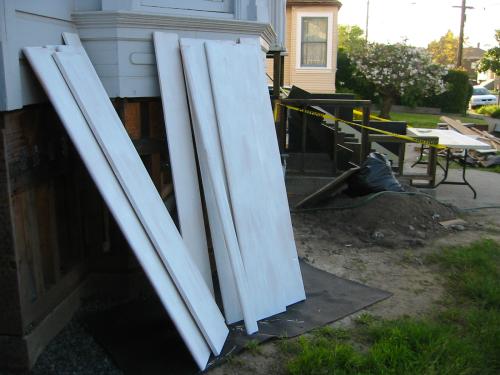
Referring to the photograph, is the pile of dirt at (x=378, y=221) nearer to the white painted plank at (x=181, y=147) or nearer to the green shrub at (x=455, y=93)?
the white painted plank at (x=181, y=147)

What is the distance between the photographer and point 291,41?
66.1 feet

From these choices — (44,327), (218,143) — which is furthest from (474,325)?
(44,327)

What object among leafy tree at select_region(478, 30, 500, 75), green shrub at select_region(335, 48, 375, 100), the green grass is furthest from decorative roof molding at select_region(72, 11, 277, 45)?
leafy tree at select_region(478, 30, 500, 75)

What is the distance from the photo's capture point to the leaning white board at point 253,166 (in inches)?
157

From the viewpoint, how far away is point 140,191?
11.2 ft

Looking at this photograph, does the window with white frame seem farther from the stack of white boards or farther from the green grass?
the green grass

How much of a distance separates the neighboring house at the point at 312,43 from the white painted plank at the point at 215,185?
16442 millimetres

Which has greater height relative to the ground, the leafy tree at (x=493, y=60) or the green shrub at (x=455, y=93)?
the leafy tree at (x=493, y=60)

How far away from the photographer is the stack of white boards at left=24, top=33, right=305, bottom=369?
10.6 feet

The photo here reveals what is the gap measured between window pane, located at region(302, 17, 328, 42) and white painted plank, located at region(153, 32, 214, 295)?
17.1 meters

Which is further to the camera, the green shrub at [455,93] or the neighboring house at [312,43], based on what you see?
the green shrub at [455,93]

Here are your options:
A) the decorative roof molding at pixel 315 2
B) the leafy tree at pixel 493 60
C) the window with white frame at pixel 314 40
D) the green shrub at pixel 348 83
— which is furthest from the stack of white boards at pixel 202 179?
the leafy tree at pixel 493 60

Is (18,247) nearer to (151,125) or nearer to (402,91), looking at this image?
(151,125)

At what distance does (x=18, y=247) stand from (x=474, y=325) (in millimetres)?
3169
